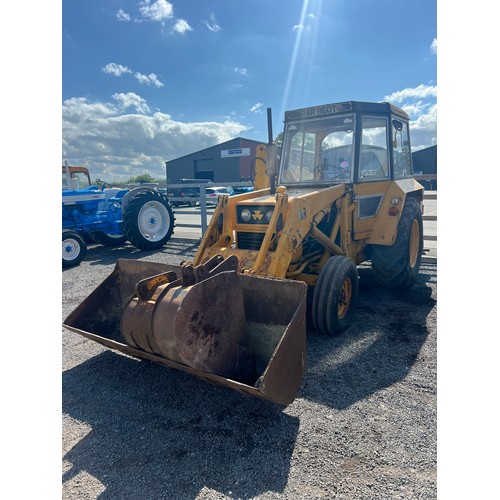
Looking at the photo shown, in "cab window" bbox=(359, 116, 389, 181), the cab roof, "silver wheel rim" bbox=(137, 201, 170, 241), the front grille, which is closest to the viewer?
the front grille

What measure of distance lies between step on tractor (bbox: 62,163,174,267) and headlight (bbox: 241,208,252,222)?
5569mm

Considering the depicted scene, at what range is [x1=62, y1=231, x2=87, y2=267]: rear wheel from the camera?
325 inches

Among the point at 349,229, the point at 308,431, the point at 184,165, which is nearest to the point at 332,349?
the point at 308,431

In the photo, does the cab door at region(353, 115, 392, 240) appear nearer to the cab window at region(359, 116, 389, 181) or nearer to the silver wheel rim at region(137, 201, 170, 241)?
the cab window at region(359, 116, 389, 181)

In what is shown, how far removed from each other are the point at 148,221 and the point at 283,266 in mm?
6771

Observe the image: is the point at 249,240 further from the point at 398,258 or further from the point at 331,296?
the point at 398,258

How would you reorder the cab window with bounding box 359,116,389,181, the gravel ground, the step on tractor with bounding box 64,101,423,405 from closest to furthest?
1. the gravel ground
2. the step on tractor with bounding box 64,101,423,405
3. the cab window with bounding box 359,116,389,181

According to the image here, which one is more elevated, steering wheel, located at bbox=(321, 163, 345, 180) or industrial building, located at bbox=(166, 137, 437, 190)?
industrial building, located at bbox=(166, 137, 437, 190)

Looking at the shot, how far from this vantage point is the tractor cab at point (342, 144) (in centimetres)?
496

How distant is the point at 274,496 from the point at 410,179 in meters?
5.30

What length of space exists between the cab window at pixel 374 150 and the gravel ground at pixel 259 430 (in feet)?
7.31

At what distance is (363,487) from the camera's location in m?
2.23

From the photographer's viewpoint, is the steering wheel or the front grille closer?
the front grille

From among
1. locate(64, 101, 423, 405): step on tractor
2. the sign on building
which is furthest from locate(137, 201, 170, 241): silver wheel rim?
the sign on building
